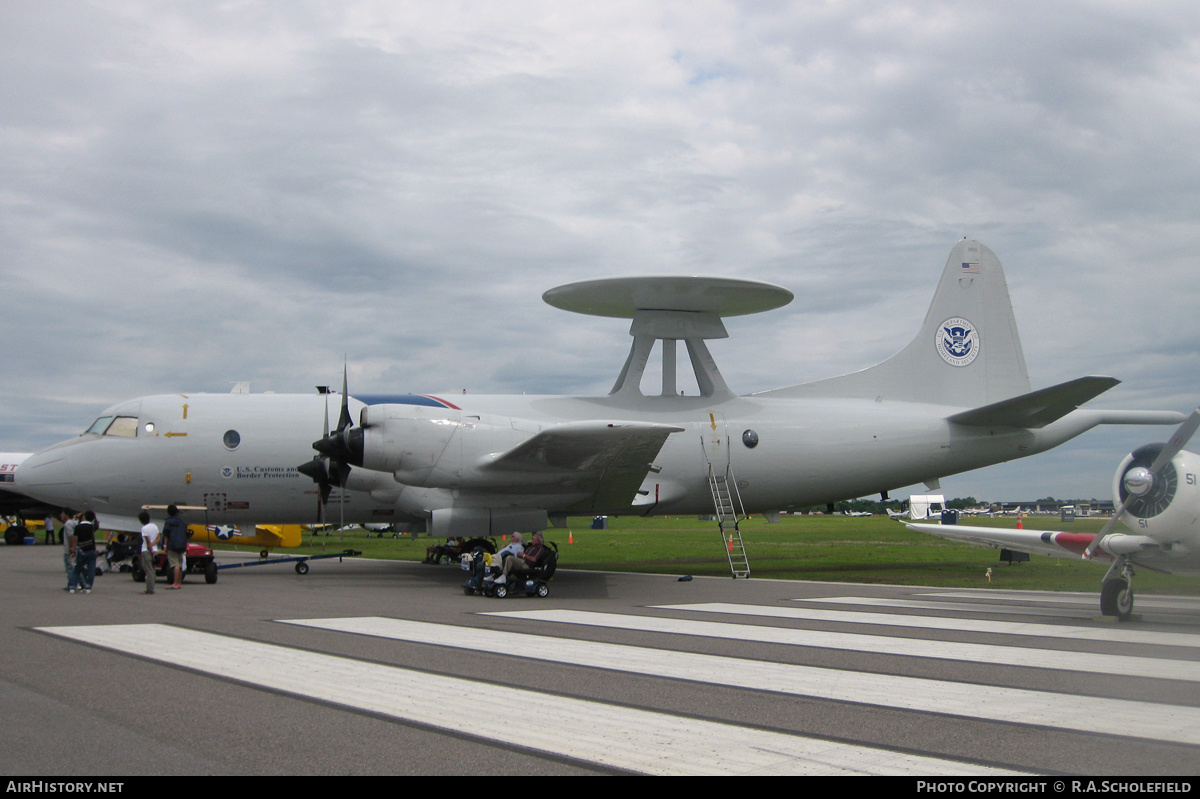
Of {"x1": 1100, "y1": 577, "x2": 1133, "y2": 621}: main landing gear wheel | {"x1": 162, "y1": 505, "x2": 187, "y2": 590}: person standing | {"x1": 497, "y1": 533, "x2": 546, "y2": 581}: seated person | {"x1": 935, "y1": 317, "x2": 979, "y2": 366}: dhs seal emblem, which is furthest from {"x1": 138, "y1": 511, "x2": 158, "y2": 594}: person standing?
{"x1": 935, "y1": 317, "x2": 979, "y2": 366}: dhs seal emblem

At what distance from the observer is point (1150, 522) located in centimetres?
991

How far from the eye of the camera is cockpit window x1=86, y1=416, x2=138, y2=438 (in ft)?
59.5

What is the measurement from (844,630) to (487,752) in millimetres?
6402

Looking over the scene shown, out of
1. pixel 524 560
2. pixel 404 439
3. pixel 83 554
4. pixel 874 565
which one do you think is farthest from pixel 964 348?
pixel 83 554

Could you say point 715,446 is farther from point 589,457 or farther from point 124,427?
point 124,427

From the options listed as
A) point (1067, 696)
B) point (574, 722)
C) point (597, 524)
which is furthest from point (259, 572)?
point (597, 524)

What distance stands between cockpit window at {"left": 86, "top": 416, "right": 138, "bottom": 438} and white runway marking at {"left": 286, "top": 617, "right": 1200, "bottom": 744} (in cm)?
1102

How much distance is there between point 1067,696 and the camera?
20.7ft

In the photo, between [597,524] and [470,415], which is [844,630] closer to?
[470,415]

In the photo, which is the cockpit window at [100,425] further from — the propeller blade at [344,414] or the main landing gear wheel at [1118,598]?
the main landing gear wheel at [1118,598]

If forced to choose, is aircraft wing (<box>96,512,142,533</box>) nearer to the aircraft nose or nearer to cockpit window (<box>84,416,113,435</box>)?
the aircraft nose

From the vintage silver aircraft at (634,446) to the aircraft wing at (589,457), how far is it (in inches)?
2.2

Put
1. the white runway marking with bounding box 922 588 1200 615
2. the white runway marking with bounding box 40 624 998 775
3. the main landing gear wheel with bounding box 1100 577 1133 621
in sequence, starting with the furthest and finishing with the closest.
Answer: the white runway marking with bounding box 922 588 1200 615, the main landing gear wheel with bounding box 1100 577 1133 621, the white runway marking with bounding box 40 624 998 775

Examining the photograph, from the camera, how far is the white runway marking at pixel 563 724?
462cm
